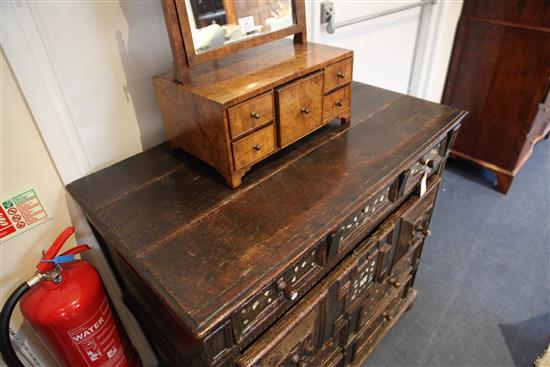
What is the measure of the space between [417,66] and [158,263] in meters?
1.73

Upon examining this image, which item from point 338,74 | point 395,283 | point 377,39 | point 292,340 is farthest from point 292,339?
point 377,39

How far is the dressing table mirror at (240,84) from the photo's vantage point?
30.1 inches

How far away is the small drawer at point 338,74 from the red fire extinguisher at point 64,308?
71cm

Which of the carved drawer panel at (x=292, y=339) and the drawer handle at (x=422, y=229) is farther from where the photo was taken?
the drawer handle at (x=422, y=229)

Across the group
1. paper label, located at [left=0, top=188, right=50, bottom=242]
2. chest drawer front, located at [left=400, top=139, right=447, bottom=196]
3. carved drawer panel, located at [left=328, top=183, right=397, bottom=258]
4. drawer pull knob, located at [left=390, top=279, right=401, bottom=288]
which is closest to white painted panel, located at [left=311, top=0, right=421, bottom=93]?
chest drawer front, located at [left=400, top=139, right=447, bottom=196]

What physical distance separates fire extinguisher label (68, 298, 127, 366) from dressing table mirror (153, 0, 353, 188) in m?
0.46

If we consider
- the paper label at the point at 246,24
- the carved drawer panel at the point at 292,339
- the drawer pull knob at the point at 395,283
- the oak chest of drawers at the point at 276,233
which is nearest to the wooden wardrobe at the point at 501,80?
the oak chest of drawers at the point at 276,233

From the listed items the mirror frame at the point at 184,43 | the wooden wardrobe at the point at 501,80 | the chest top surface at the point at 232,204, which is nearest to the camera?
the chest top surface at the point at 232,204

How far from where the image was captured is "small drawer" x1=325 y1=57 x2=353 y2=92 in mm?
927

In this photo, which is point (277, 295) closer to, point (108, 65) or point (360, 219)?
point (360, 219)

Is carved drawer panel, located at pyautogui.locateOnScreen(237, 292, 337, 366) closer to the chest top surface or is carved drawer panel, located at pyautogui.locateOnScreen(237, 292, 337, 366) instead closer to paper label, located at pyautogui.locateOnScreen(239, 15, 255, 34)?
the chest top surface

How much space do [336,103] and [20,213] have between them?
80 centimetres

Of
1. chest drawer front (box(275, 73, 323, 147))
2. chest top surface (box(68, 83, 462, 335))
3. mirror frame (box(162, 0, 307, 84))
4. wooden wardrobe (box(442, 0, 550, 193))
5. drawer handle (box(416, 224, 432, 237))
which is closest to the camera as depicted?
chest top surface (box(68, 83, 462, 335))

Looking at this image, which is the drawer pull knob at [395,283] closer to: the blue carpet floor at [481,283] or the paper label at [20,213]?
the blue carpet floor at [481,283]
